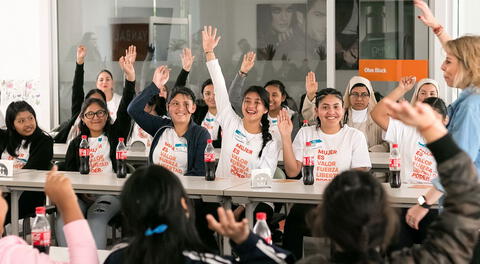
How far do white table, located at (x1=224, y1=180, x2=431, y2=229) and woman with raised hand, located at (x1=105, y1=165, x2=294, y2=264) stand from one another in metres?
2.04

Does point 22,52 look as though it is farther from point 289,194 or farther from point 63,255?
point 63,255

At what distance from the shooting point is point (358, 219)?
1809 mm

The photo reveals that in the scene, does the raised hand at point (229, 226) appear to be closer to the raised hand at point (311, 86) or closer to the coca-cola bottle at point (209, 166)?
the coca-cola bottle at point (209, 166)

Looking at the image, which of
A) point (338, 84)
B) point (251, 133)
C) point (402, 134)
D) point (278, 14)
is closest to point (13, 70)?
point (278, 14)

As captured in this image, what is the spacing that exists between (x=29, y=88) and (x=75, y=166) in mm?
3909

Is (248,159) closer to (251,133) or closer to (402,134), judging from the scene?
(251,133)

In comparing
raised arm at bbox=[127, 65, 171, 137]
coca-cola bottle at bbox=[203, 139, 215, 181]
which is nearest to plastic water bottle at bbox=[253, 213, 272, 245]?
coca-cola bottle at bbox=[203, 139, 215, 181]

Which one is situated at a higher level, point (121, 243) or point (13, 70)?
point (13, 70)

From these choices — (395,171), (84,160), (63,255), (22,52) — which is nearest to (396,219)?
(63,255)

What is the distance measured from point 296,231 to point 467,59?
194 cm

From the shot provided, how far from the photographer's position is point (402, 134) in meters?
4.73

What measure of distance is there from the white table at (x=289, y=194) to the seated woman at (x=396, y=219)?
6.96 ft

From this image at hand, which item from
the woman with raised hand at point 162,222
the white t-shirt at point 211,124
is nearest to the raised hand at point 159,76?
the white t-shirt at point 211,124

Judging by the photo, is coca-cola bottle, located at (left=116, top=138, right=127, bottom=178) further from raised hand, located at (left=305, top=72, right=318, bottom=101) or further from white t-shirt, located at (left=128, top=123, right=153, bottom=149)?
raised hand, located at (left=305, top=72, right=318, bottom=101)
